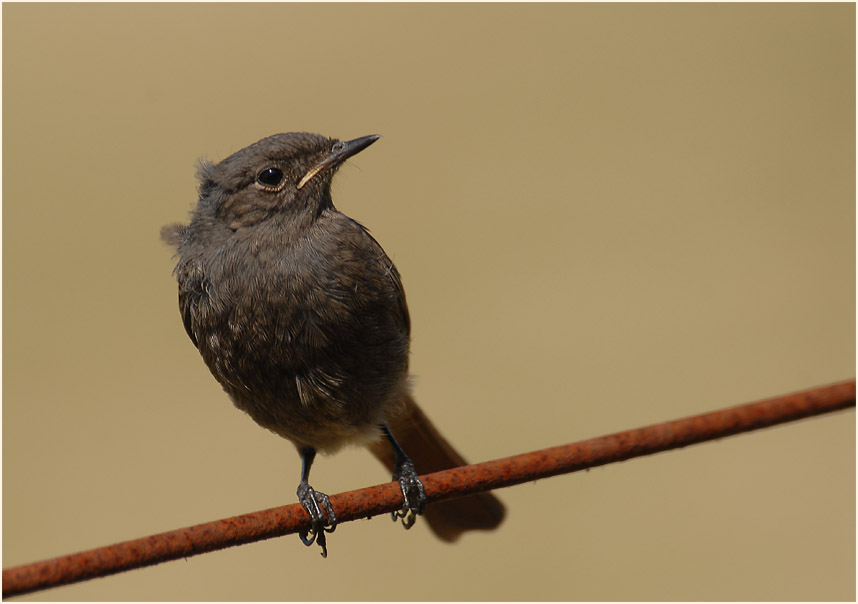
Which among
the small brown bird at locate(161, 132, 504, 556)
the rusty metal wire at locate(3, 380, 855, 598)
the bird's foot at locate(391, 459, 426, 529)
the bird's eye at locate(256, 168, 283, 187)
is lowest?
the bird's foot at locate(391, 459, 426, 529)

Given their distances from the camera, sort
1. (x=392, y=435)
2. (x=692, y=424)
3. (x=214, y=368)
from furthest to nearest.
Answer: (x=392, y=435) < (x=214, y=368) < (x=692, y=424)

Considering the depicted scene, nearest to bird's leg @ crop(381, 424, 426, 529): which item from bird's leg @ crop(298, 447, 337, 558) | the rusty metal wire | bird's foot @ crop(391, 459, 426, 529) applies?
bird's foot @ crop(391, 459, 426, 529)

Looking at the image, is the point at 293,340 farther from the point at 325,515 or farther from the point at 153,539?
the point at 153,539

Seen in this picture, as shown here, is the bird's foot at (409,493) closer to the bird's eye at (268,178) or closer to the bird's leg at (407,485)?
the bird's leg at (407,485)

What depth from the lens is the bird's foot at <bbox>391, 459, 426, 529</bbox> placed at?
378 centimetres

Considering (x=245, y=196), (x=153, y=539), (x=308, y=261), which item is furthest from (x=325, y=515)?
(x=153, y=539)

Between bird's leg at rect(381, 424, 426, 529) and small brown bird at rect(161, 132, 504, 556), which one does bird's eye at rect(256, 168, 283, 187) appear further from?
bird's leg at rect(381, 424, 426, 529)

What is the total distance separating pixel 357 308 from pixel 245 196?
0.76 metres

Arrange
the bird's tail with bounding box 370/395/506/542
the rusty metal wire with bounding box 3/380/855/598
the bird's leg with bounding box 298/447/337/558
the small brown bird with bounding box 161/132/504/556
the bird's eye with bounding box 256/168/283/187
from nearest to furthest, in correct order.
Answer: the rusty metal wire with bounding box 3/380/855/598 < the bird's leg with bounding box 298/447/337/558 < the small brown bird with bounding box 161/132/504/556 < the bird's eye with bounding box 256/168/283/187 < the bird's tail with bounding box 370/395/506/542

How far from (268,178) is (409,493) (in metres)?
1.54

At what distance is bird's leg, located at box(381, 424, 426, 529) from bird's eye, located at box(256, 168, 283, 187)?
1286 mm

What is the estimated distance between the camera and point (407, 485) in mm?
3842

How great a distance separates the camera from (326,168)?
4223 mm

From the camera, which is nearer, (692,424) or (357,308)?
(692,424)
